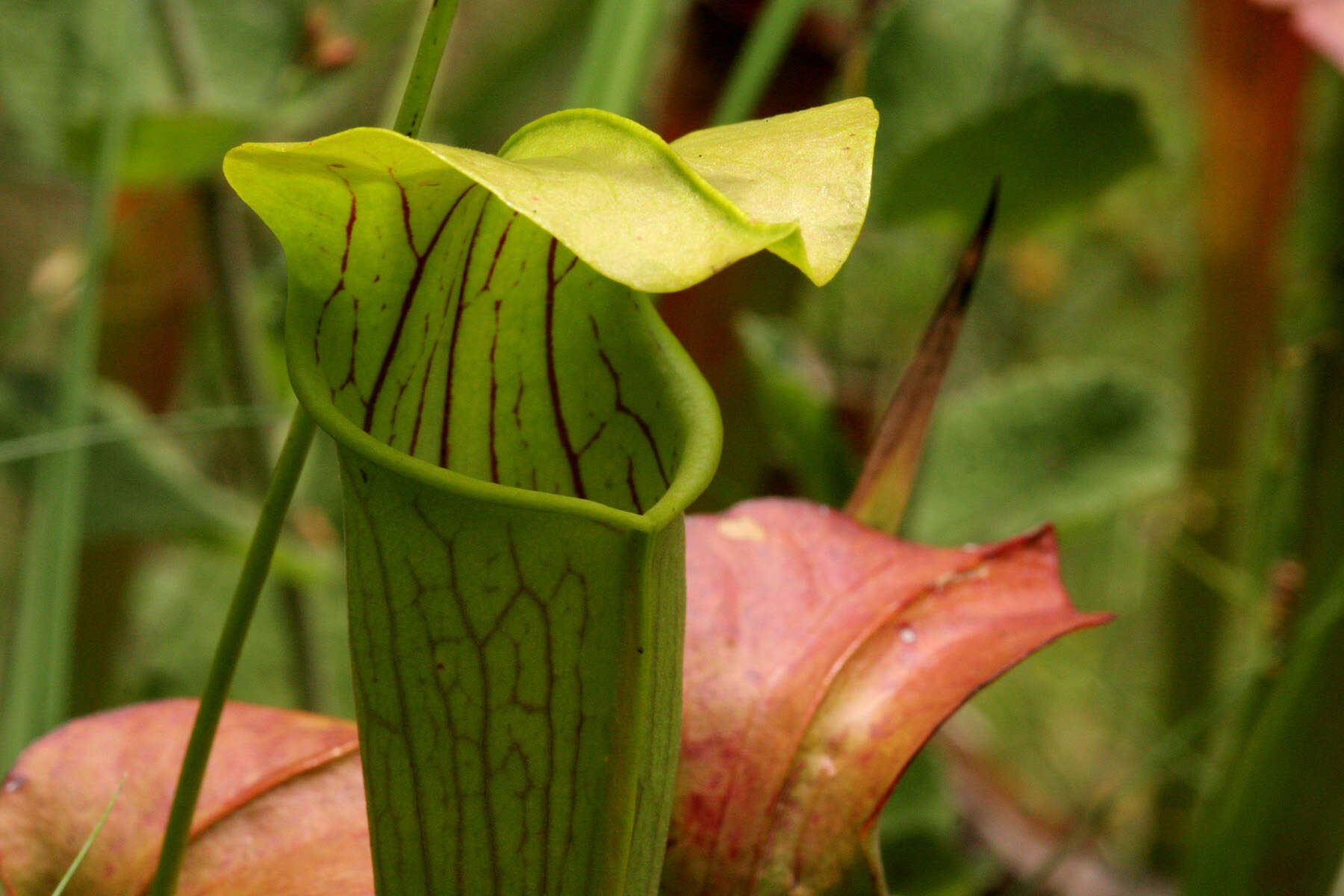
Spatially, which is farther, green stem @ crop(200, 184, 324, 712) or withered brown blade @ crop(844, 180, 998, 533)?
green stem @ crop(200, 184, 324, 712)

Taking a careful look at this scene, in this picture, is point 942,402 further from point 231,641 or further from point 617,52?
point 231,641

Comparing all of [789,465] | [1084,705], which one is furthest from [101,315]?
[1084,705]

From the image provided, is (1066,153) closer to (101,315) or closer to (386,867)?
(386,867)

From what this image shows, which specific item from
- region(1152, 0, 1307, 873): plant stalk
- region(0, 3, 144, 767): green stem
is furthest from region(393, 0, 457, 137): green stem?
region(1152, 0, 1307, 873): plant stalk

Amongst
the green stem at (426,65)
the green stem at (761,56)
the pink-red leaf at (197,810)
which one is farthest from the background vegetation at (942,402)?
the green stem at (426,65)

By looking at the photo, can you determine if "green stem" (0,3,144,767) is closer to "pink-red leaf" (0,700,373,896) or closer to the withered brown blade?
"pink-red leaf" (0,700,373,896)

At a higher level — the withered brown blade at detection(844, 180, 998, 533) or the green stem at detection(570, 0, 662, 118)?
the green stem at detection(570, 0, 662, 118)

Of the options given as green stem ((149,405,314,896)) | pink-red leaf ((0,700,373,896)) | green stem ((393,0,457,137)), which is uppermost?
green stem ((393,0,457,137))
